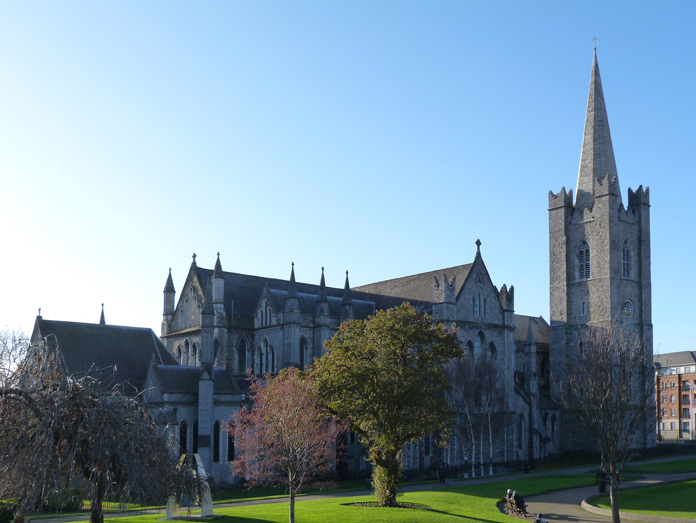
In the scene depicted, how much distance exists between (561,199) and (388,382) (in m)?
52.6

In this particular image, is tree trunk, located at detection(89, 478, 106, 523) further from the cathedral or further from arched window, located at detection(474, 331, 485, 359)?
arched window, located at detection(474, 331, 485, 359)

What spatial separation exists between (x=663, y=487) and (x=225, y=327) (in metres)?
33.2

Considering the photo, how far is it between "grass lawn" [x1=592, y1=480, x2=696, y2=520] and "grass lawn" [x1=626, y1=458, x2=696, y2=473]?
1097 centimetres

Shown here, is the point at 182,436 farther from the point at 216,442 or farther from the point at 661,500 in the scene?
the point at 661,500

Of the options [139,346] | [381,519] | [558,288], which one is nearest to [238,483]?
[139,346]

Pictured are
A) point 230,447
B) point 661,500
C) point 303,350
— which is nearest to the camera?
point 661,500

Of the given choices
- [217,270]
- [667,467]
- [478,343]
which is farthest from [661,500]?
[217,270]

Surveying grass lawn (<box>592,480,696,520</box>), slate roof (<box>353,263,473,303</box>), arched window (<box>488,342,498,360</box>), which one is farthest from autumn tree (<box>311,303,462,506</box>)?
arched window (<box>488,342,498,360</box>)

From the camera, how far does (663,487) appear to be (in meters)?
41.3

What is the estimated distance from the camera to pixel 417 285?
65.5 m

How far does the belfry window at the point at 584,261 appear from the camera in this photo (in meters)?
75.0

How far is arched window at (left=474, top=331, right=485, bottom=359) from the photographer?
6134cm

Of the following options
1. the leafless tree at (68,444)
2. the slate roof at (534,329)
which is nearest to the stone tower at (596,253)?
the slate roof at (534,329)

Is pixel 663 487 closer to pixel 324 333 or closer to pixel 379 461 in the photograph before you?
→ pixel 379 461
